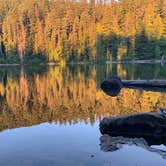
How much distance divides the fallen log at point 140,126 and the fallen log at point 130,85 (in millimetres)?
15158

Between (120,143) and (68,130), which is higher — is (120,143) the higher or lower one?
the higher one

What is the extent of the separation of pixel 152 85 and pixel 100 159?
19.9 m

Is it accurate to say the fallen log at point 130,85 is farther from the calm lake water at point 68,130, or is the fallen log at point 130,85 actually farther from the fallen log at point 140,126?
the fallen log at point 140,126

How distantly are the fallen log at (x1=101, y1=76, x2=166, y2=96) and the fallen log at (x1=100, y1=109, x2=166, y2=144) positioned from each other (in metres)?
15.2

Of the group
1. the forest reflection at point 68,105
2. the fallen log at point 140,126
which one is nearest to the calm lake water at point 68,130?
the forest reflection at point 68,105

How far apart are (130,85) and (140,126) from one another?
17.8m

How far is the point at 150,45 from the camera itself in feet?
269

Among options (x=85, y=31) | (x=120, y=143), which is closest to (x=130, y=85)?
(x=120, y=143)

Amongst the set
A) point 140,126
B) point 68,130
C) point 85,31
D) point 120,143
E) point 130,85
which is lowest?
point 130,85

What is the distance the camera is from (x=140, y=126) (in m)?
13.7

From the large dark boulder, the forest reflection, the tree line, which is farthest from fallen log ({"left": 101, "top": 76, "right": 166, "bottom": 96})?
the tree line

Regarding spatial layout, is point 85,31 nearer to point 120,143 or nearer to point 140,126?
point 140,126

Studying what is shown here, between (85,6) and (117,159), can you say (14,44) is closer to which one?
(85,6)

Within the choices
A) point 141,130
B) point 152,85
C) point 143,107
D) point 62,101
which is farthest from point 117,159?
point 152,85
